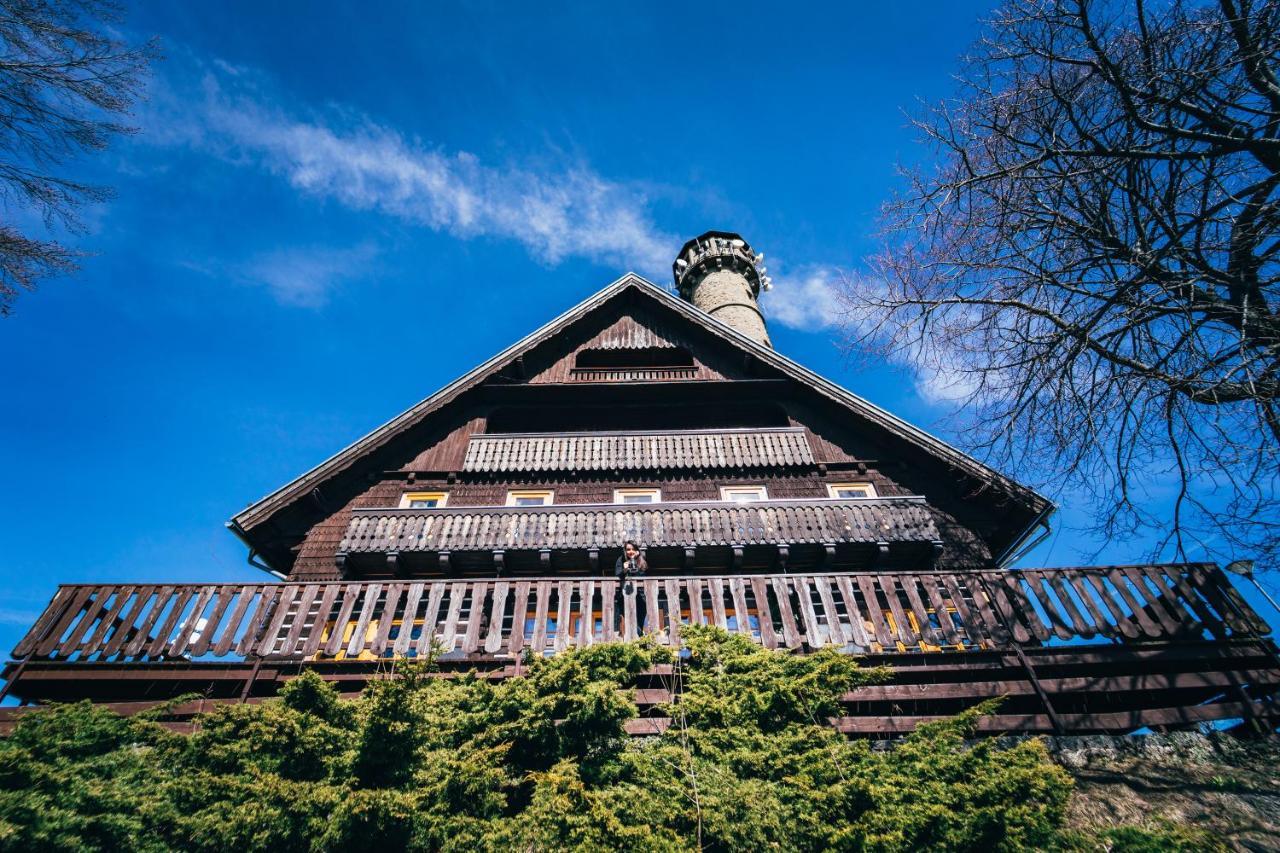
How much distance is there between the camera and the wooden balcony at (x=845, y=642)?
27.2 ft

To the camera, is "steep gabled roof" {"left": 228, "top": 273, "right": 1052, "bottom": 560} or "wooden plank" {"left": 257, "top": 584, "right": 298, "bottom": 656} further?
"steep gabled roof" {"left": 228, "top": 273, "right": 1052, "bottom": 560}

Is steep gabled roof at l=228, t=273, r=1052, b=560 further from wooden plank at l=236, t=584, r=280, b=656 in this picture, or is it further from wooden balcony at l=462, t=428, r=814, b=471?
wooden plank at l=236, t=584, r=280, b=656

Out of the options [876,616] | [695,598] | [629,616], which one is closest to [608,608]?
[629,616]

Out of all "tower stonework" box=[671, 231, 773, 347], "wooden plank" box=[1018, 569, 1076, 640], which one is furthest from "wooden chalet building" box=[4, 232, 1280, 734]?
"tower stonework" box=[671, 231, 773, 347]

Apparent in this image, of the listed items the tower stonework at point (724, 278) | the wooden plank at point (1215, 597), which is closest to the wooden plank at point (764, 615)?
the wooden plank at point (1215, 597)

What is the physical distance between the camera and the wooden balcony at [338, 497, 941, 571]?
12.4m

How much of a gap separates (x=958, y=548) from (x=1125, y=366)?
17.9 ft

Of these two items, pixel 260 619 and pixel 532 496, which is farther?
pixel 532 496

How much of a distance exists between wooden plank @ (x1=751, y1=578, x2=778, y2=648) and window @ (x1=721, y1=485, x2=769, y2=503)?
15.4ft

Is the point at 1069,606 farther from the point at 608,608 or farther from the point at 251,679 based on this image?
the point at 251,679

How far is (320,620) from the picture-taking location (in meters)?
9.52

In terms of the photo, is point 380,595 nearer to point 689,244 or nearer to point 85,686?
point 85,686

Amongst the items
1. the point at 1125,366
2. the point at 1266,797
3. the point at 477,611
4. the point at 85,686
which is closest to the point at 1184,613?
the point at 1266,797

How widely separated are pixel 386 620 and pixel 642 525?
17.1ft
